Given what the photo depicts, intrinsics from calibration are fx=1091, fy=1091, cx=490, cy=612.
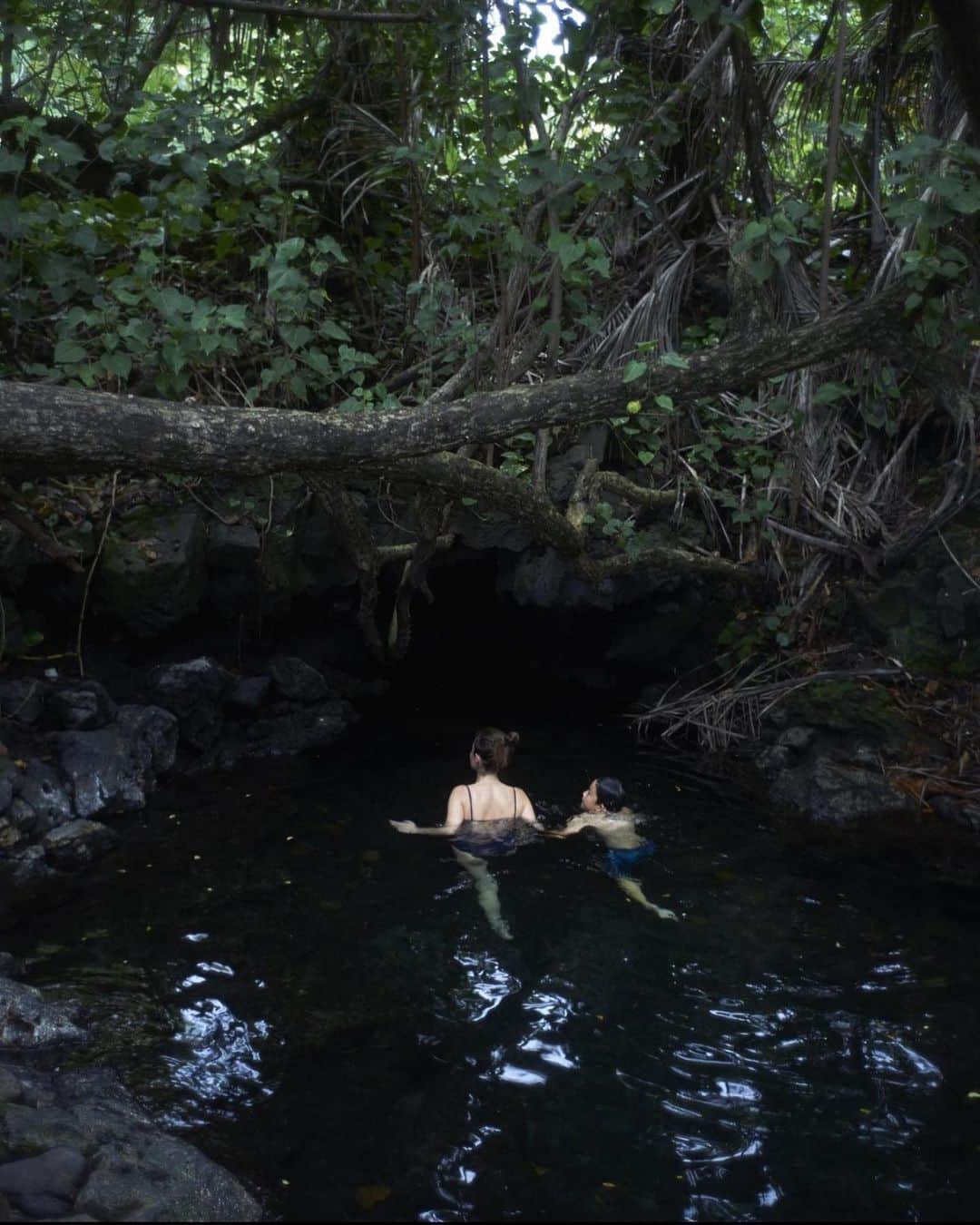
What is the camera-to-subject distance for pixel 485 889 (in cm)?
608

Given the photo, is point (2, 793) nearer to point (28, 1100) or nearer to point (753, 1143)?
point (28, 1100)

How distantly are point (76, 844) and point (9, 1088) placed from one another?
2553 millimetres

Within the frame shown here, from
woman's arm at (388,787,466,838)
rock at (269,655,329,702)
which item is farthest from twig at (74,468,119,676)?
woman's arm at (388,787,466,838)

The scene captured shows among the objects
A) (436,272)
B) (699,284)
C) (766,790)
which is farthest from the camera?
(699,284)

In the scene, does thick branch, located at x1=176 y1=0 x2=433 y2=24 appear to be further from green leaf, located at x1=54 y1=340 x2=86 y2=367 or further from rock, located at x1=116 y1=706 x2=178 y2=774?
rock, located at x1=116 y1=706 x2=178 y2=774

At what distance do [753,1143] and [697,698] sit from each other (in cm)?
530

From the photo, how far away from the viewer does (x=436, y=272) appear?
28.1 feet

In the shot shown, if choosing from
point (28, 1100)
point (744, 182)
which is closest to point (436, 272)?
point (744, 182)

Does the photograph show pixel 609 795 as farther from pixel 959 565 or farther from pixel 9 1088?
pixel 9 1088

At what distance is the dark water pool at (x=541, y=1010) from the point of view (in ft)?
12.1

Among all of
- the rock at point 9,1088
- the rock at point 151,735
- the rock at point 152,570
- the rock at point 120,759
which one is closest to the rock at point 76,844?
the rock at point 120,759

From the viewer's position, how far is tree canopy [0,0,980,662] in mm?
4910

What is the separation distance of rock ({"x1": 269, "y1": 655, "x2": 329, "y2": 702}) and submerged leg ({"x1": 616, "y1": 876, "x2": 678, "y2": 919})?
3.40 meters

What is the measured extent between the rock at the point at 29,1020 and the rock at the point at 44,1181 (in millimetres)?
870
